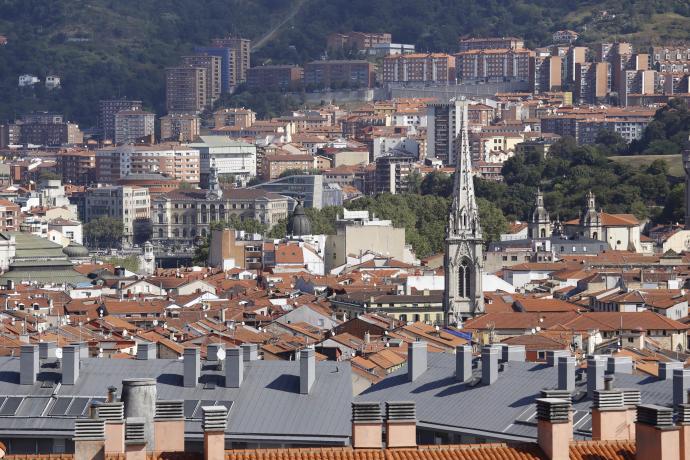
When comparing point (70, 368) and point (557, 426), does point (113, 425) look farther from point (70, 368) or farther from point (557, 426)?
point (70, 368)

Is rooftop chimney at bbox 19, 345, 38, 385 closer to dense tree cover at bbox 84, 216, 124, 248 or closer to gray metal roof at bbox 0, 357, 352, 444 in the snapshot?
gray metal roof at bbox 0, 357, 352, 444

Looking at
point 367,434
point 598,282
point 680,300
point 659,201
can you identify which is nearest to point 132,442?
point 367,434

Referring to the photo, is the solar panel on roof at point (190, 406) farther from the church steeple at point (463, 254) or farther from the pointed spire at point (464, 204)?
the pointed spire at point (464, 204)

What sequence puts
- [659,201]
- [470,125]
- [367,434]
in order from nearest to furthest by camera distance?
[367,434] < [659,201] < [470,125]

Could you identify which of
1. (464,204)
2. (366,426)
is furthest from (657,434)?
(464,204)

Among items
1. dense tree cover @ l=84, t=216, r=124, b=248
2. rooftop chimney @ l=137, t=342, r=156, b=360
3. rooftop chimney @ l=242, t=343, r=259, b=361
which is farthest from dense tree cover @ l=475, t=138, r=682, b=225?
rooftop chimney @ l=242, t=343, r=259, b=361

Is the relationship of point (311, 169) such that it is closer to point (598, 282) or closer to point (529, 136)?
point (529, 136)

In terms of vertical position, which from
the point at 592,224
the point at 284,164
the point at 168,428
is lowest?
the point at 284,164
